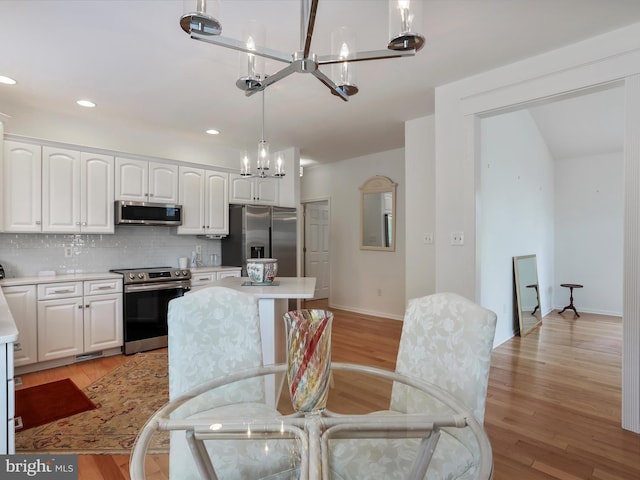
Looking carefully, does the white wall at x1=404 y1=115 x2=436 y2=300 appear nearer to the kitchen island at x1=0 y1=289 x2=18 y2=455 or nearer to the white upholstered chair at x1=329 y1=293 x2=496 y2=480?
the white upholstered chair at x1=329 y1=293 x2=496 y2=480

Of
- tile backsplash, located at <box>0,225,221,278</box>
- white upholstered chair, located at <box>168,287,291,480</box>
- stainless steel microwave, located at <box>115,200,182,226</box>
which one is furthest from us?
stainless steel microwave, located at <box>115,200,182,226</box>

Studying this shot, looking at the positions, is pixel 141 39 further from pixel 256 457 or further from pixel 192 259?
pixel 192 259

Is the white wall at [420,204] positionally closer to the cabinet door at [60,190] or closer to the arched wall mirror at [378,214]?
the arched wall mirror at [378,214]

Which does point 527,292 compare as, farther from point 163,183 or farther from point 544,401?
point 163,183

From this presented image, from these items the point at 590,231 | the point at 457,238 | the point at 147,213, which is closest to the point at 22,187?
the point at 147,213

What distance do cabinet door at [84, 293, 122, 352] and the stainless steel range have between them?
0.24 feet

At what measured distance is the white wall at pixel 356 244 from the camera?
540cm

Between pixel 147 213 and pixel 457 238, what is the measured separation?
3314mm

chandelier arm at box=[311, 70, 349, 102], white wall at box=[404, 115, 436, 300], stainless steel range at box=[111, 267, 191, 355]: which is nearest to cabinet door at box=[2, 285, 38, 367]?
stainless steel range at box=[111, 267, 191, 355]

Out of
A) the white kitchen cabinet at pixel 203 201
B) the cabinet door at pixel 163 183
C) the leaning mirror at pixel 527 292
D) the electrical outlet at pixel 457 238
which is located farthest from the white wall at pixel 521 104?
the cabinet door at pixel 163 183

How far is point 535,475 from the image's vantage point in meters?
1.82

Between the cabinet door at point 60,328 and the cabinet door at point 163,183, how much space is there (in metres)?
1.38

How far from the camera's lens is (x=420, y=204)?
4.05m

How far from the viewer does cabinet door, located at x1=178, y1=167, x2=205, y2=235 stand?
14.4 feet
